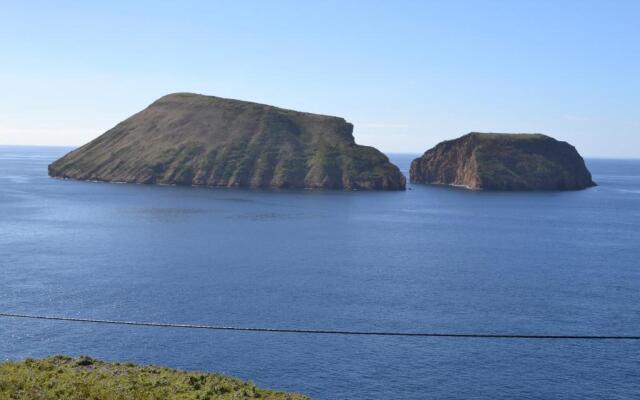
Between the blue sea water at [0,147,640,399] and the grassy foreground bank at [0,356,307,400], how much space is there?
40.2ft

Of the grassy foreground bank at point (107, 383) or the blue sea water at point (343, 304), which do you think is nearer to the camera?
the grassy foreground bank at point (107, 383)

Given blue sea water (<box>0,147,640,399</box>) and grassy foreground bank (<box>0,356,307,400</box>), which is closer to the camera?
grassy foreground bank (<box>0,356,307,400</box>)

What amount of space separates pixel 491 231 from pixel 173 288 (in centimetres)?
11299

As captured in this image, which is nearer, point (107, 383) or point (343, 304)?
point (107, 383)

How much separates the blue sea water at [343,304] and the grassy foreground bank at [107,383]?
12240 mm

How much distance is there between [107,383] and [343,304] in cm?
5224

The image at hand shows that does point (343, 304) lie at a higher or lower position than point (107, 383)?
lower

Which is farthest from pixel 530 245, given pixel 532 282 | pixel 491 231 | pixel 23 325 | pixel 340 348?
pixel 23 325

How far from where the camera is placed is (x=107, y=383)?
5369 centimetres

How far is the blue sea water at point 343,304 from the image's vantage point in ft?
241

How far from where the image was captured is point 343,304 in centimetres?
Result: 10169

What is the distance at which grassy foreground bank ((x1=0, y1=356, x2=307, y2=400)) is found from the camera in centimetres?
4925

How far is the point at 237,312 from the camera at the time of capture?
Answer: 95250 mm

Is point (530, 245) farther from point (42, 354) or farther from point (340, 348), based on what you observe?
point (42, 354)
